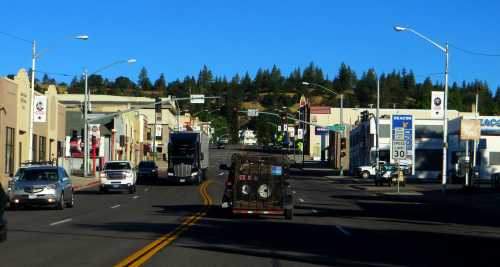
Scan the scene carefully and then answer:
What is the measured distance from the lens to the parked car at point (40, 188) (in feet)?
99.5

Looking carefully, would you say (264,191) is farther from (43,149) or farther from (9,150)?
(43,149)

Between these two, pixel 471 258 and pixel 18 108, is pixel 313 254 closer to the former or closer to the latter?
pixel 471 258

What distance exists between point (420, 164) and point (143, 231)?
6334cm

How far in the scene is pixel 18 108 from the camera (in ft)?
191

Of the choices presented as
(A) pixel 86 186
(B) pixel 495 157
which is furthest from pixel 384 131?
(A) pixel 86 186

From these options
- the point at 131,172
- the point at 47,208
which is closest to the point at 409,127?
the point at 131,172

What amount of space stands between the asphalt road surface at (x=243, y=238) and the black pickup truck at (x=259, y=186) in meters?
0.46

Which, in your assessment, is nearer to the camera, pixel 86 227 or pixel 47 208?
pixel 86 227

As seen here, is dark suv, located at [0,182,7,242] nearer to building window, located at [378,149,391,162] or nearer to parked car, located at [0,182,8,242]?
parked car, located at [0,182,8,242]

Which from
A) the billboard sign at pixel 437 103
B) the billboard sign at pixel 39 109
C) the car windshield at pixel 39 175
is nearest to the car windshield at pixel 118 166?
the billboard sign at pixel 39 109

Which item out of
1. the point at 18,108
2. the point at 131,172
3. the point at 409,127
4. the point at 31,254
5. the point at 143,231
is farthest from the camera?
the point at 409,127

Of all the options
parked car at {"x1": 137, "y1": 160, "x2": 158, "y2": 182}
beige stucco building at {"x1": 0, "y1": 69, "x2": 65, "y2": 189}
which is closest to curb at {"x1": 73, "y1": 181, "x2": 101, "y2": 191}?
beige stucco building at {"x1": 0, "y1": 69, "x2": 65, "y2": 189}

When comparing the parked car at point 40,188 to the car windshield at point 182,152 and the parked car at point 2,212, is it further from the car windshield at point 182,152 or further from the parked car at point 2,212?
the car windshield at point 182,152

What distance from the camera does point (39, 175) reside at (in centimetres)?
3147
